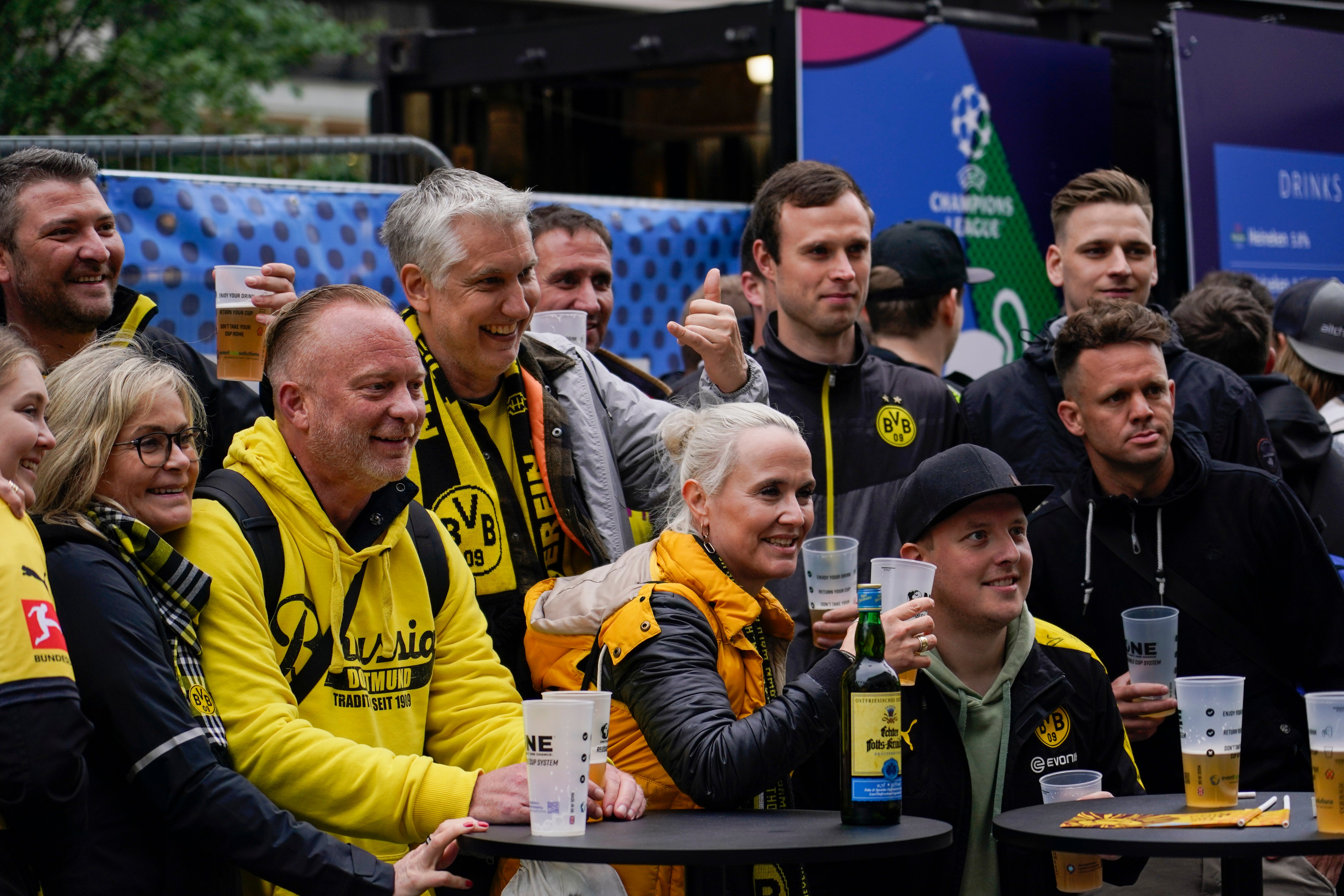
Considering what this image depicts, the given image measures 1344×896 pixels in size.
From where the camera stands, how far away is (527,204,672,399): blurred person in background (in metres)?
5.53

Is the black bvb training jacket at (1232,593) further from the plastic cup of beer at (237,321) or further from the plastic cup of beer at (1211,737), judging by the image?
the plastic cup of beer at (237,321)

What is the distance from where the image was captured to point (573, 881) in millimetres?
3385

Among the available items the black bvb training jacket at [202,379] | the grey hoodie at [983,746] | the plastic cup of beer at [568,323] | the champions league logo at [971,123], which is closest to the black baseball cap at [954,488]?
the grey hoodie at [983,746]

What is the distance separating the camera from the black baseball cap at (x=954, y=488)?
12.8 ft

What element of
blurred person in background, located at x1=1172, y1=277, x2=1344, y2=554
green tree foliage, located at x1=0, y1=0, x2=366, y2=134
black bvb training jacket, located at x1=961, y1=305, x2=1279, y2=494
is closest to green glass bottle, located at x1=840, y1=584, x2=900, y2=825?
black bvb training jacket, located at x1=961, y1=305, x2=1279, y2=494

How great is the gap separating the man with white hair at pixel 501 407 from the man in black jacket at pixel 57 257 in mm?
395

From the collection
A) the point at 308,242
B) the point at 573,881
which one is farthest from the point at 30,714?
the point at 308,242

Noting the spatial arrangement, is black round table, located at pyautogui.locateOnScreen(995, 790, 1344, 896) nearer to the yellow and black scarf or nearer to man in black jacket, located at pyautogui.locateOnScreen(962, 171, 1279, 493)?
the yellow and black scarf

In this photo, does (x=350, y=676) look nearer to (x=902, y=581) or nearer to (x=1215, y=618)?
(x=902, y=581)

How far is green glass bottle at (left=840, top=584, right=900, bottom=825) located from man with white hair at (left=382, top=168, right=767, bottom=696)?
3.87ft

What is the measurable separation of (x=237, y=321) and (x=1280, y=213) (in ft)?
20.5

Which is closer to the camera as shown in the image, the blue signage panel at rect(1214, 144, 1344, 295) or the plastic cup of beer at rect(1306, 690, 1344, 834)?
the plastic cup of beer at rect(1306, 690, 1344, 834)

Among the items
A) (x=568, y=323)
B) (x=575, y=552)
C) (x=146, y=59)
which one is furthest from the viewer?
(x=146, y=59)

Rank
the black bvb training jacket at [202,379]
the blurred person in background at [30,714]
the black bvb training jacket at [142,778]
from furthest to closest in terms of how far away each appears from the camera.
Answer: the black bvb training jacket at [202,379]
the black bvb training jacket at [142,778]
the blurred person in background at [30,714]
